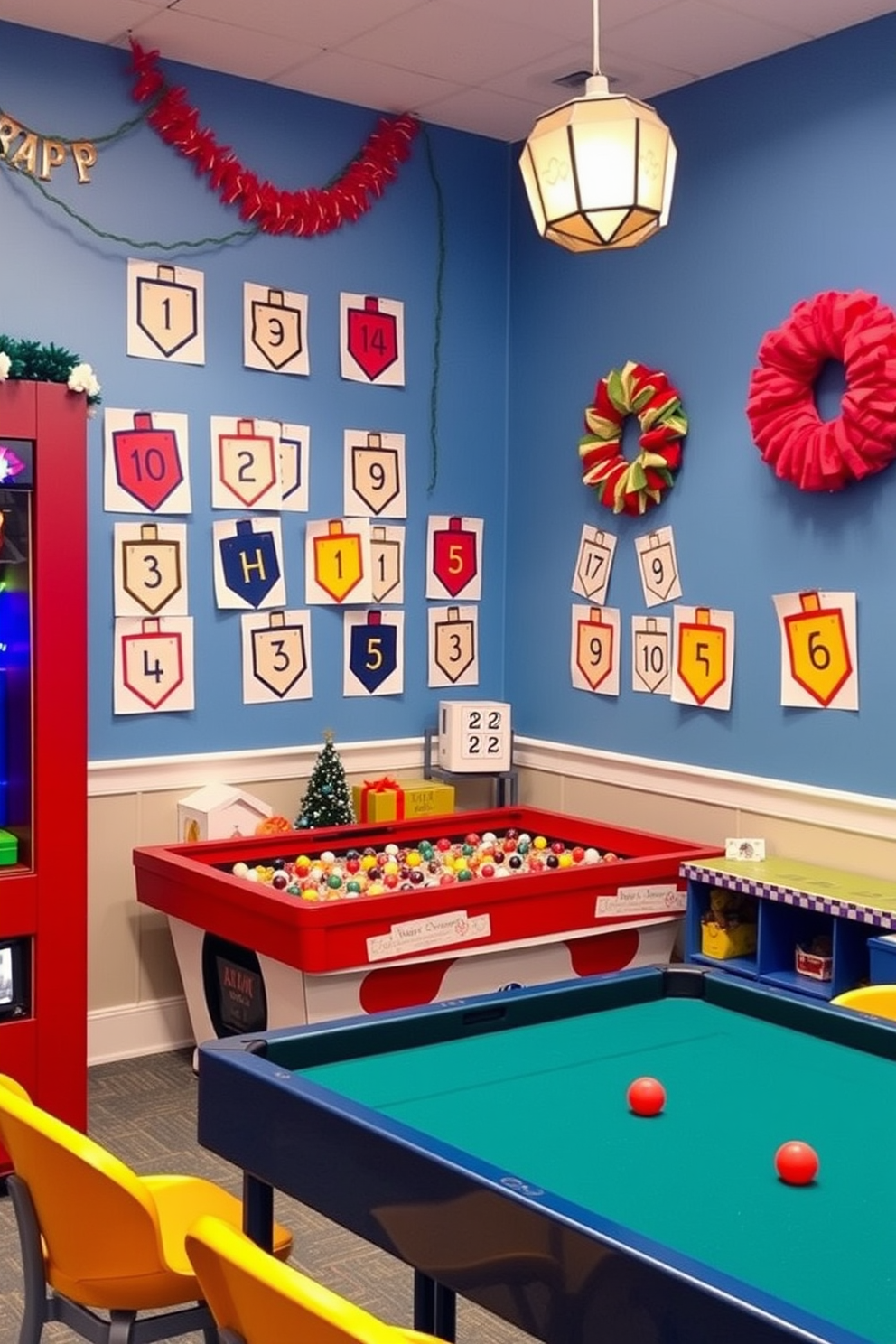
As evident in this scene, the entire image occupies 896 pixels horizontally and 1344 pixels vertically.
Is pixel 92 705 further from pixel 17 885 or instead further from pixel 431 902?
pixel 431 902

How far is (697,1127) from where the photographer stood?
2180 mm

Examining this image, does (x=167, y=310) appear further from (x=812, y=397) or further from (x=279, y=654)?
(x=812, y=397)

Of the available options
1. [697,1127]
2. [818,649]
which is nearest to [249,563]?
[818,649]

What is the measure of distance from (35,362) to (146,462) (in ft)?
3.20

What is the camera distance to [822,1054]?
2527mm

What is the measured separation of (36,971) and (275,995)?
0.62 meters

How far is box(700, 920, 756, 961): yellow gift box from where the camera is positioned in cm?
425

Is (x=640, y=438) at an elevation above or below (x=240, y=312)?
below

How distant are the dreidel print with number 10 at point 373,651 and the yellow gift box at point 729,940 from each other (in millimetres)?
1494

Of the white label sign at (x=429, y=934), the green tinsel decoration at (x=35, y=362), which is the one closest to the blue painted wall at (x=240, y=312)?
the green tinsel decoration at (x=35, y=362)

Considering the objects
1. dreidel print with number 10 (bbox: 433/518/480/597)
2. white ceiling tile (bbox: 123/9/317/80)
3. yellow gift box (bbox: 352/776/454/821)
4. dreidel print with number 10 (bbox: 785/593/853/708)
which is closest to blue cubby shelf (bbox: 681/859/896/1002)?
dreidel print with number 10 (bbox: 785/593/853/708)

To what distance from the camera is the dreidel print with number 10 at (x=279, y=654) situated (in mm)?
4918

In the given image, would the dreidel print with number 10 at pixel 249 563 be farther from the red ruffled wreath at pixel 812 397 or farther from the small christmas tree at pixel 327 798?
the red ruffled wreath at pixel 812 397

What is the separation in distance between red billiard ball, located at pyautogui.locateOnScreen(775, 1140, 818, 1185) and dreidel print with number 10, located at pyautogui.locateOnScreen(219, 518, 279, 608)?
319cm
